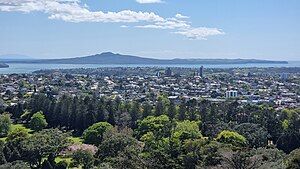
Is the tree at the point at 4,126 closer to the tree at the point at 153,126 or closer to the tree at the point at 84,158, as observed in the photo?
the tree at the point at 153,126

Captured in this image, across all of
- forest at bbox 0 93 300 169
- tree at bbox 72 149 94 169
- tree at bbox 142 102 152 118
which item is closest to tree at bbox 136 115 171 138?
forest at bbox 0 93 300 169

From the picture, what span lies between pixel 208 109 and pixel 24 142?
1744 centimetres

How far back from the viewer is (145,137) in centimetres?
2833

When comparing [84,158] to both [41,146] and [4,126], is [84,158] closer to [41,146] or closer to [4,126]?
[41,146]

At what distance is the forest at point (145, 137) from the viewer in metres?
18.9

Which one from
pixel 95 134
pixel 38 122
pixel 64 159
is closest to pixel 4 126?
pixel 38 122

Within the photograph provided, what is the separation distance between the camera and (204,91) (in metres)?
75.2

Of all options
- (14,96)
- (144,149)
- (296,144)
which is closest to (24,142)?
(144,149)

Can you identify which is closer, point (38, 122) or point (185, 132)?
point (185, 132)

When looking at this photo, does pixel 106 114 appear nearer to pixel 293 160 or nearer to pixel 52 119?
pixel 52 119

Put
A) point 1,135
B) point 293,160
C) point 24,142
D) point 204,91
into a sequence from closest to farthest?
point 293,160
point 24,142
point 1,135
point 204,91

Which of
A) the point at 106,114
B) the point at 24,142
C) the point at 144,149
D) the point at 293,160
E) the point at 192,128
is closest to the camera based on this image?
the point at 293,160

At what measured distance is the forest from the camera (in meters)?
18.9

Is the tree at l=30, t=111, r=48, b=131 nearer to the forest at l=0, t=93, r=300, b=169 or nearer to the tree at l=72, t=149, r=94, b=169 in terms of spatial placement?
the forest at l=0, t=93, r=300, b=169
